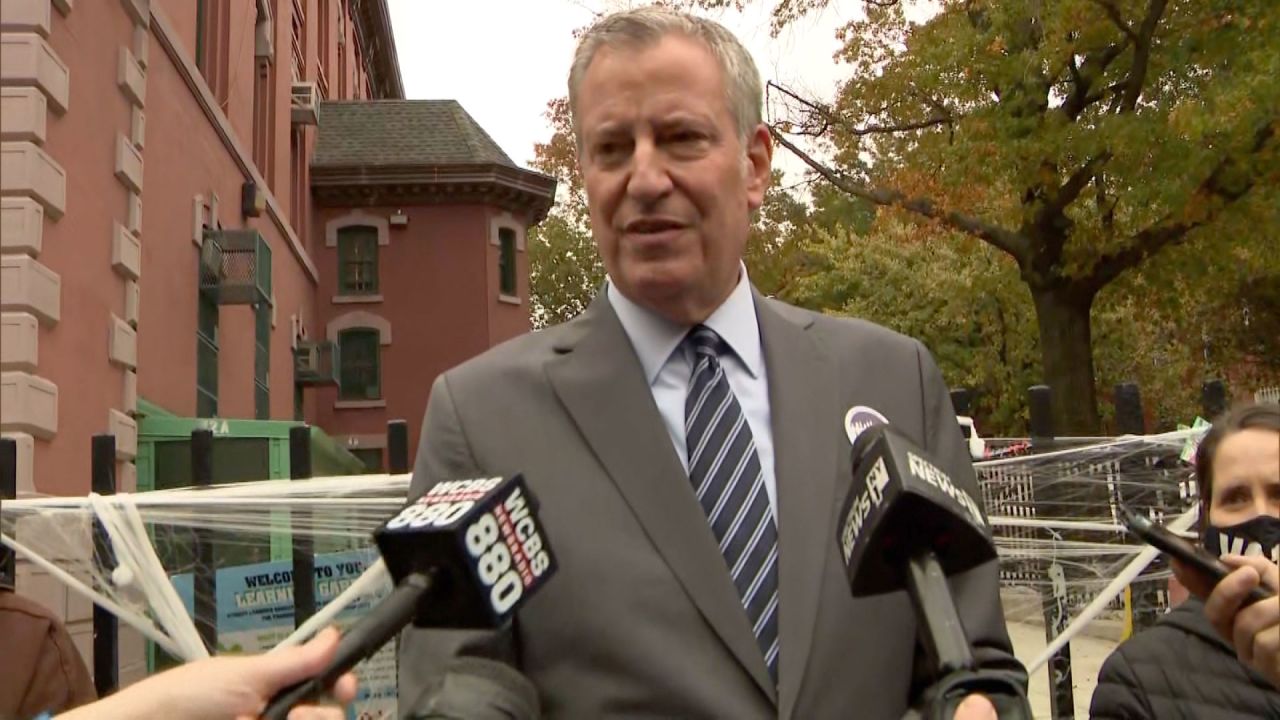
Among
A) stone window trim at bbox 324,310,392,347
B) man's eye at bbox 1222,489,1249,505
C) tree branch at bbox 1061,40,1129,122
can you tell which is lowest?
man's eye at bbox 1222,489,1249,505

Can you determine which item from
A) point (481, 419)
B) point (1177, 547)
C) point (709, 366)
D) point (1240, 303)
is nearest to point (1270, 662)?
point (1177, 547)

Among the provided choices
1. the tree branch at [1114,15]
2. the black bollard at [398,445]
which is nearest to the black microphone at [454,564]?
the black bollard at [398,445]

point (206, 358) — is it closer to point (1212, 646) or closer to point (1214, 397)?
point (1214, 397)

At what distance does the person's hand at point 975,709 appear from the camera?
1.41 meters

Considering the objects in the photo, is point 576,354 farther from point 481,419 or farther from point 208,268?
point 208,268

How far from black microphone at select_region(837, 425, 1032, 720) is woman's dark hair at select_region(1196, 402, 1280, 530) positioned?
169 cm

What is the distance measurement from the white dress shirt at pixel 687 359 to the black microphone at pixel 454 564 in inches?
27.7

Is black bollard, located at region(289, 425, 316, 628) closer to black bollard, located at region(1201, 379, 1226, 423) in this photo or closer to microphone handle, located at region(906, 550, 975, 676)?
microphone handle, located at region(906, 550, 975, 676)

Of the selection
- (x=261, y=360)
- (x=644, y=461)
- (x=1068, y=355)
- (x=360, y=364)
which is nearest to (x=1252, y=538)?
(x=644, y=461)

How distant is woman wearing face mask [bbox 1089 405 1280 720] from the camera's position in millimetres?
2955

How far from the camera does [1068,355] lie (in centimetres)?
1516

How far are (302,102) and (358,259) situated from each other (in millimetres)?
5671

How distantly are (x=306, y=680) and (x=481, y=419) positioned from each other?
0.94 m

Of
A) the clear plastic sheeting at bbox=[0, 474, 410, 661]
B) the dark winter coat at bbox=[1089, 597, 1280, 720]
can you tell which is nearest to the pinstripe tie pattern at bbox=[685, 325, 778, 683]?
the dark winter coat at bbox=[1089, 597, 1280, 720]
